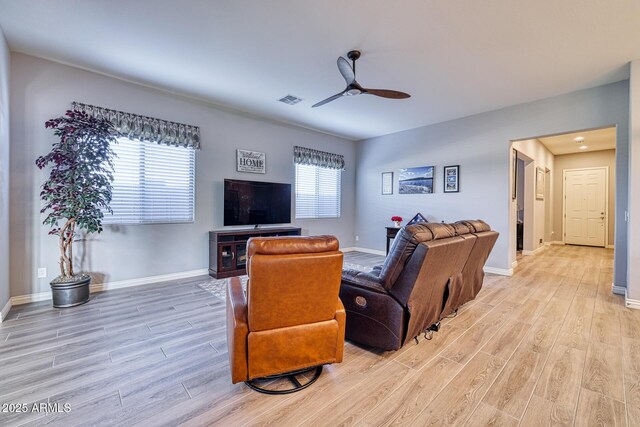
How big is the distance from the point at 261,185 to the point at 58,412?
3.92m

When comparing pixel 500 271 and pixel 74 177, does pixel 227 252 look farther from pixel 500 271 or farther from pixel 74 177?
pixel 500 271

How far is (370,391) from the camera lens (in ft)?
5.74

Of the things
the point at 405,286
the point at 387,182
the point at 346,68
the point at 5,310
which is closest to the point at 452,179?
the point at 387,182

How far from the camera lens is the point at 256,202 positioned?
16.5 feet

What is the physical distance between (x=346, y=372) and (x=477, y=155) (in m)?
4.60

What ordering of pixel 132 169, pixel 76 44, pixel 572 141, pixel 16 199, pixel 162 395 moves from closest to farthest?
pixel 162 395 < pixel 76 44 < pixel 16 199 < pixel 132 169 < pixel 572 141

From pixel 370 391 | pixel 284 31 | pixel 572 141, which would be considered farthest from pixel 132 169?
pixel 572 141

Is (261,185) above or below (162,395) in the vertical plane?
above

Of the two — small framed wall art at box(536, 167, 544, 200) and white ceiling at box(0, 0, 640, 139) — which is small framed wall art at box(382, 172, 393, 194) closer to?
white ceiling at box(0, 0, 640, 139)

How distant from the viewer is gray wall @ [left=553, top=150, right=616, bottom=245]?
24.6 feet

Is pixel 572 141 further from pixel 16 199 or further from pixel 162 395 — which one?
pixel 16 199

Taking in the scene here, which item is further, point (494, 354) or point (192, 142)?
point (192, 142)

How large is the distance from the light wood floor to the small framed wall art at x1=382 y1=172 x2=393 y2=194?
3.63 m

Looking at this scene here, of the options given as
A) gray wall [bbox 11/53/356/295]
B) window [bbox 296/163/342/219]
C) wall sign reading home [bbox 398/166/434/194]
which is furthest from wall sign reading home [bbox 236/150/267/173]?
wall sign reading home [bbox 398/166/434/194]
